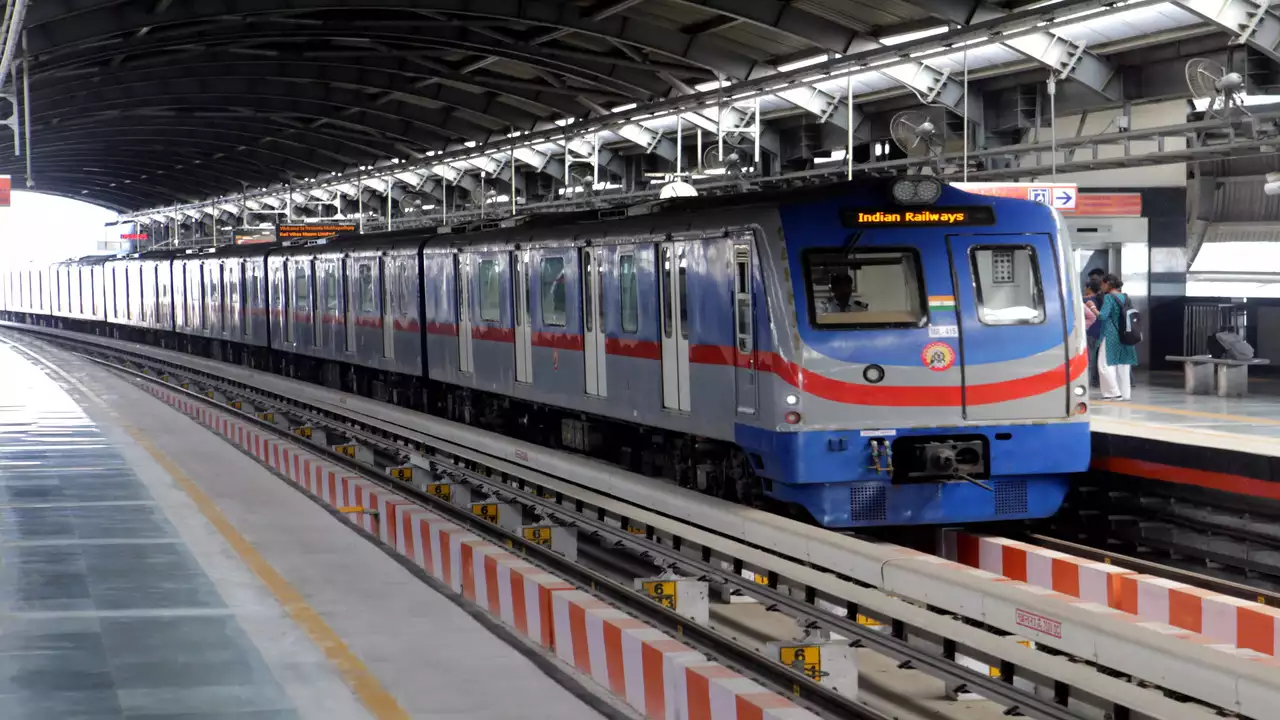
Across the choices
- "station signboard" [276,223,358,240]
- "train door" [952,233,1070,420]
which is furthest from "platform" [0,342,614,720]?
"station signboard" [276,223,358,240]

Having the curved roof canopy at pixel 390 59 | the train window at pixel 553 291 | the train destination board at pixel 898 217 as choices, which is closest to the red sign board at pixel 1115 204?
the curved roof canopy at pixel 390 59

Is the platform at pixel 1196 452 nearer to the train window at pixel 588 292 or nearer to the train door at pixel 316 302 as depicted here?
the train window at pixel 588 292

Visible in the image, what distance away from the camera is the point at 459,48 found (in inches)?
973

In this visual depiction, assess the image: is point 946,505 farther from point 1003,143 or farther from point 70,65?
point 70,65

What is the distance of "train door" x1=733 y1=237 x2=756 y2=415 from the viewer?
11.7 m

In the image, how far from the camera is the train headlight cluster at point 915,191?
11438 mm

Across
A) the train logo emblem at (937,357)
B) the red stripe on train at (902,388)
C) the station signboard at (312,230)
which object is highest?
the station signboard at (312,230)

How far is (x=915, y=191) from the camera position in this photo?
37.6ft

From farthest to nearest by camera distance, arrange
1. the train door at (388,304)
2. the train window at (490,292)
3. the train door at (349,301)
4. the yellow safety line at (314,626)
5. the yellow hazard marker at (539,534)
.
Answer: the train door at (349,301)
the train door at (388,304)
the train window at (490,292)
the yellow hazard marker at (539,534)
the yellow safety line at (314,626)

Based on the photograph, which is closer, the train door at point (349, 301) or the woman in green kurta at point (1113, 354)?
the woman in green kurta at point (1113, 354)

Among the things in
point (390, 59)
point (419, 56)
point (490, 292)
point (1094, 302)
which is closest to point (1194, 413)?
point (1094, 302)

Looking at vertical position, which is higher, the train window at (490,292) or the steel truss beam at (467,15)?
the steel truss beam at (467,15)

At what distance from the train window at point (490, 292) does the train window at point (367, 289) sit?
5.80 meters

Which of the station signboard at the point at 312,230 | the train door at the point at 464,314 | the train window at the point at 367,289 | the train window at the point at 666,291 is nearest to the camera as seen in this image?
the train window at the point at 666,291
